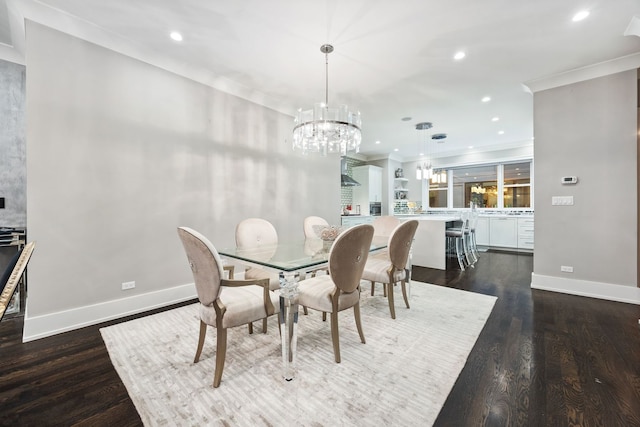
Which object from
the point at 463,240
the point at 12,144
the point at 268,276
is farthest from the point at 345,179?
the point at 12,144

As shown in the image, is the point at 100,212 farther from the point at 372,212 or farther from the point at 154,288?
the point at 372,212

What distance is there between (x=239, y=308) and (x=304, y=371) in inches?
24.2

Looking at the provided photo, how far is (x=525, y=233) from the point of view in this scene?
6.47 meters

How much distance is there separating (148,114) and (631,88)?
539 cm

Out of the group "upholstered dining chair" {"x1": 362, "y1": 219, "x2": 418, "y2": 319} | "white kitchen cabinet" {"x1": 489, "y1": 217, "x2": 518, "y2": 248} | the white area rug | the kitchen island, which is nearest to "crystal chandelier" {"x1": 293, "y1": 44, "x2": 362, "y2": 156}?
"upholstered dining chair" {"x1": 362, "y1": 219, "x2": 418, "y2": 319}

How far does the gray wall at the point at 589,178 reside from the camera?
10.1 feet

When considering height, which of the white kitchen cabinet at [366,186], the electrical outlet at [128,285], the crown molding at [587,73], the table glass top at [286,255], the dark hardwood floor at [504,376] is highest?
the crown molding at [587,73]

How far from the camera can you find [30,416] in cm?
144

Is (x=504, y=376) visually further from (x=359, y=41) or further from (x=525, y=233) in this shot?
(x=525, y=233)

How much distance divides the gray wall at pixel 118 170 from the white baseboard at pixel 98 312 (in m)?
0.03

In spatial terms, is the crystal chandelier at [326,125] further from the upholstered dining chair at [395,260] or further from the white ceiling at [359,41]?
the upholstered dining chair at [395,260]

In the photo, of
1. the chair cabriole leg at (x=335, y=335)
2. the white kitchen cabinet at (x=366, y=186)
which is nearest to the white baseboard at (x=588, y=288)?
the chair cabriole leg at (x=335, y=335)

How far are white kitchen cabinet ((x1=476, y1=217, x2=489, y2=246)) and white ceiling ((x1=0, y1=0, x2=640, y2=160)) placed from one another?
3.85 meters

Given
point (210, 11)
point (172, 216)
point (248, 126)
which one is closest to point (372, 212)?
point (248, 126)
